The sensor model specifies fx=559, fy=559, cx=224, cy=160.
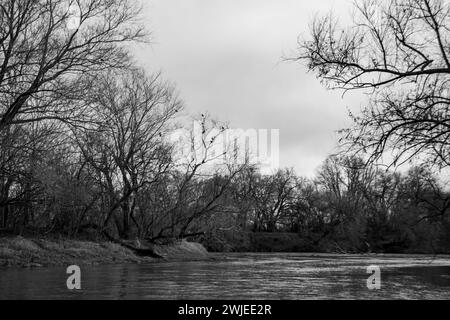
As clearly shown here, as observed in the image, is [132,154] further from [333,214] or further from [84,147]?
[333,214]

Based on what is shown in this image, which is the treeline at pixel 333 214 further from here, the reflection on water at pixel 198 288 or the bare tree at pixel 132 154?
the reflection on water at pixel 198 288

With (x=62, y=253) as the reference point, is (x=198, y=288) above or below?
below

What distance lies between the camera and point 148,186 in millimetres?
39500

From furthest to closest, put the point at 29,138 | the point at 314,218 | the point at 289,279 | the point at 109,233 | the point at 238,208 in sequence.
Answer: the point at 314,218 < the point at 238,208 < the point at 109,233 < the point at 29,138 < the point at 289,279

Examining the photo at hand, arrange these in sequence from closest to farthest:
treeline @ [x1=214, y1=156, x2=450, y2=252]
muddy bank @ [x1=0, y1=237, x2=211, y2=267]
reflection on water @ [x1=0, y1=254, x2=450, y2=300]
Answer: reflection on water @ [x1=0, y1=254, x2=450, y2=300] → muddy bank @ [x1=0, y1=237, x2=211, y2=267] → treeline @ [x1=214, y1=156, x2=450, y2=252]

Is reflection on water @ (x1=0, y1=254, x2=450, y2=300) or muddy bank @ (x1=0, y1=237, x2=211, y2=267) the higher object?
muddy bank @ (x1=0, y1=237, x2=211, y2=267)

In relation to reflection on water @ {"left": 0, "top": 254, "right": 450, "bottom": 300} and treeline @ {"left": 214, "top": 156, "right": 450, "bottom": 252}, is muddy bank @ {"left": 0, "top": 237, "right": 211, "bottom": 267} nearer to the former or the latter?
reflection on water @ {"left": 0, "top": 254, "right": 450, "bottom": 300}

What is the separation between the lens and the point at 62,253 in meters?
28.0

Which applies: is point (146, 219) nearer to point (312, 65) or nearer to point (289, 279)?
point (289, 279)

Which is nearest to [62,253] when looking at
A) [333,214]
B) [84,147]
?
[84,147]

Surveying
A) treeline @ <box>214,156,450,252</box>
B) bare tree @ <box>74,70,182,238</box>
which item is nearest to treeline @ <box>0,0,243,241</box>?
bare tree @ <box>74,70,182,238</box>

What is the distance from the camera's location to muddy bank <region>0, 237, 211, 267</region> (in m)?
24.8
